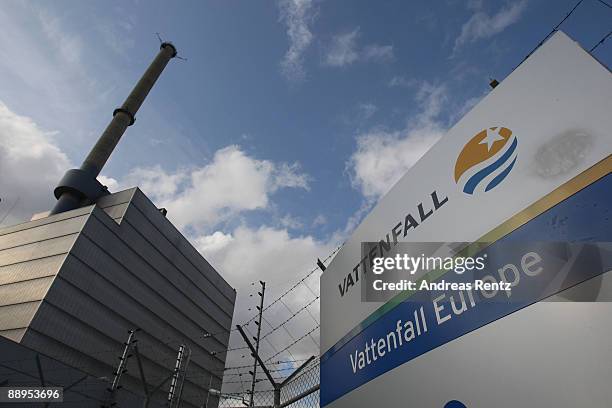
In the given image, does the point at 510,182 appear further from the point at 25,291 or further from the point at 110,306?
the point at 110,306

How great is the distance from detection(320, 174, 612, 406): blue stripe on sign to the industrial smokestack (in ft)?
123

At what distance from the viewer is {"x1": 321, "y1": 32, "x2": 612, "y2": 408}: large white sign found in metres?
2.89

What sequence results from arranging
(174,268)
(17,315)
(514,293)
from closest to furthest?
(514,293), (17,315), (174,268)

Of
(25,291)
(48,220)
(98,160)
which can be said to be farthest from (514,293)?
(98,160)

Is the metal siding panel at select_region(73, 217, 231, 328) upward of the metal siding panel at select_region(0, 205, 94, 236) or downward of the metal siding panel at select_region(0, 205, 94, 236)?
downward

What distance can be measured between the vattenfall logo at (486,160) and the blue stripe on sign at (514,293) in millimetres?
726

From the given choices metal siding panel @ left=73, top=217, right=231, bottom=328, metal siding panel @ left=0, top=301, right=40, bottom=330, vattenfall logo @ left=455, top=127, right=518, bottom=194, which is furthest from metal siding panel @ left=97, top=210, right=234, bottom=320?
vattenfall logo @ left=455, top=127, right=518, bottom=194

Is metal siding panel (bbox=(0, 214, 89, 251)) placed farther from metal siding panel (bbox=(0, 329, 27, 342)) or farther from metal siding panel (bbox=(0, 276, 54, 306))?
metal siding panel (bbox=(0, 329, 27, 342))

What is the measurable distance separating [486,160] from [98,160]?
40716 millimetres

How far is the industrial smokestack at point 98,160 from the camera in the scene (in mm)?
34844

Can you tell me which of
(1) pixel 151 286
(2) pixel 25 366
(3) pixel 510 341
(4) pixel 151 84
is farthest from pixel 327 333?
(4) pixel 151 84

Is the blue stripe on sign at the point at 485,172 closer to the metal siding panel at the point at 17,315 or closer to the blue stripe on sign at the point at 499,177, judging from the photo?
the blue stripe on sign at the point at 499,177

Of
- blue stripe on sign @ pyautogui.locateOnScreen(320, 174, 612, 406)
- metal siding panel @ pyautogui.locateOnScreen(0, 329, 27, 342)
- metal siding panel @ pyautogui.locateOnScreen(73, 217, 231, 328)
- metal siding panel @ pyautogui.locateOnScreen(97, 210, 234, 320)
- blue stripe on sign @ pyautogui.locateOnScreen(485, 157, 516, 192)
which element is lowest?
blue stripe on sign @ pyautogui.locateOnScreen(320, 174, 612, 406)

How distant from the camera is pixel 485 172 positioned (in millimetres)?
3916
